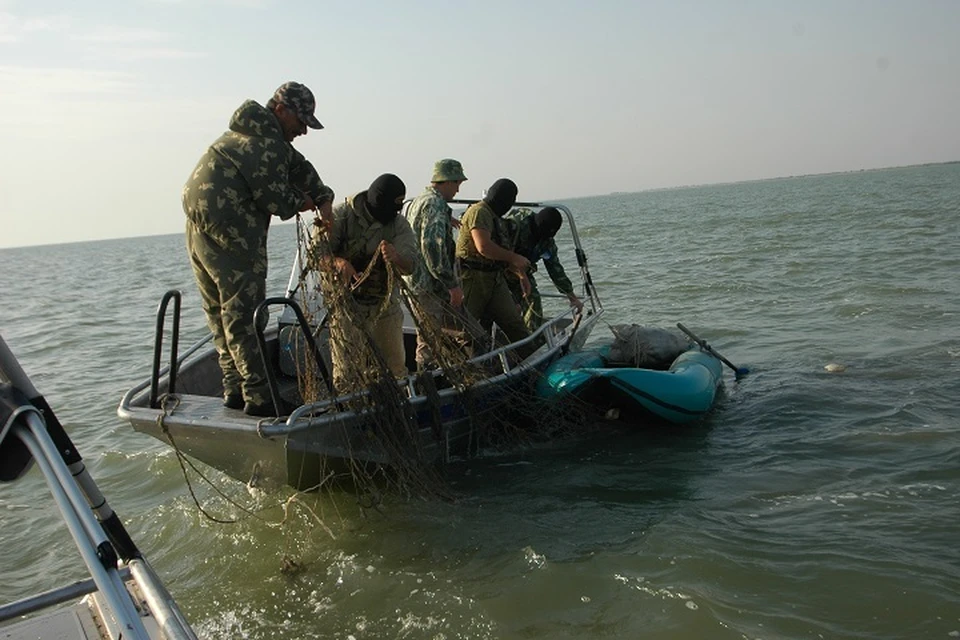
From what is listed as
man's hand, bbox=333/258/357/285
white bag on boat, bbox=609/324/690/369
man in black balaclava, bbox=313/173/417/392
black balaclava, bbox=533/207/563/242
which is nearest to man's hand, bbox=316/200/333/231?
man in black balaclava, bbox=313/173/417/392

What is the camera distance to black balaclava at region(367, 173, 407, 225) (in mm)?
6137

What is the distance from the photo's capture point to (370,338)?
5.59 m

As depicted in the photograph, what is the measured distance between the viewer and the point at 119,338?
17312 mm

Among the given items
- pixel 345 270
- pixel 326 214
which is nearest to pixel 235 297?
pixel 326 214

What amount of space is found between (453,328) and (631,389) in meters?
1.70

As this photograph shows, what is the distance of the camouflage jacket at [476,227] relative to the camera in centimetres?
766

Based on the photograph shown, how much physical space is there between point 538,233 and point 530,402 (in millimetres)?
1820

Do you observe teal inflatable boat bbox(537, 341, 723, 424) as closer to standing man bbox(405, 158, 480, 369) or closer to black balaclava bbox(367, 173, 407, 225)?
standing man bbox(405, 158, 480, 369)

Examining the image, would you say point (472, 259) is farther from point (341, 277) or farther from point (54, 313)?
point (54, 313)

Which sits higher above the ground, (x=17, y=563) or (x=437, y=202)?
(x=437, y=202)

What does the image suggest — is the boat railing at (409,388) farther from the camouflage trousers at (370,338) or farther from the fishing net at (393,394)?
the camouflage trousers at (370,338)

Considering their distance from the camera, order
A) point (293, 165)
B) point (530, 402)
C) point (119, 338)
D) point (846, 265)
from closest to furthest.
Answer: point (293, 165) → point (530, 402) → point (119, 338) → point (846, 265)

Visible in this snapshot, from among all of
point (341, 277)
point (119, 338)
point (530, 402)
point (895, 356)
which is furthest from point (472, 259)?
point (119, 338)

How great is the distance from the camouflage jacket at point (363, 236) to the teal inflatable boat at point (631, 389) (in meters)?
1.91
